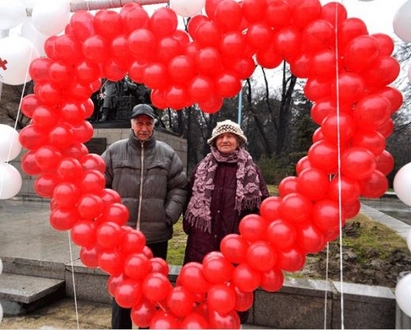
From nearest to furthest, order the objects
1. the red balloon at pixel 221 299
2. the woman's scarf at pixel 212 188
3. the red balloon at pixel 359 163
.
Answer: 1. the red balloon at pixel 359 163
2. the red balloon at pixel 221 299
3. the woman's scarf at pixel 212 188

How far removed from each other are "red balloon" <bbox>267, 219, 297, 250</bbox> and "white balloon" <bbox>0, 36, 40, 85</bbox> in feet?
5.89

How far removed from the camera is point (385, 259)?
4.21 metres

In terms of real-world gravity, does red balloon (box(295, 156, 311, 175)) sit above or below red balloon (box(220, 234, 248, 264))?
above

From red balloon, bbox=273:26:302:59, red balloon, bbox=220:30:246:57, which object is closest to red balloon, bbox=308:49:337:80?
red balloon, bbox=273:26:302:59

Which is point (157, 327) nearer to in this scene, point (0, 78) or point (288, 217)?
point (288, 217)

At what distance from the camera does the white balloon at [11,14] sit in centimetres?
234

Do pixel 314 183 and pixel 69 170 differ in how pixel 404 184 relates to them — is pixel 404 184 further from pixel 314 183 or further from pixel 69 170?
pixel 69 170

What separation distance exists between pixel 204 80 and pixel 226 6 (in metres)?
0.40

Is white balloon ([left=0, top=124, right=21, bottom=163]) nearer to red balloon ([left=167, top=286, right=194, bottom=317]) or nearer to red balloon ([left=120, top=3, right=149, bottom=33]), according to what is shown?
red balloon ([left=120, top=3, right=149, bottom=33])

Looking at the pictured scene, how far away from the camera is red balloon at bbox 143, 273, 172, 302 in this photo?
1971mm

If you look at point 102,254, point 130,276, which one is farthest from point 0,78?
point 130,276

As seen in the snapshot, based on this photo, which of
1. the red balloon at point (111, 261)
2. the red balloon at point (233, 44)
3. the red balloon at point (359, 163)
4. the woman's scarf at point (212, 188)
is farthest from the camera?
the woman's scarf at point (212, 188)

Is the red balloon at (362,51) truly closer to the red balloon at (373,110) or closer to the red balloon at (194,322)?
the red balloon at (373,110)

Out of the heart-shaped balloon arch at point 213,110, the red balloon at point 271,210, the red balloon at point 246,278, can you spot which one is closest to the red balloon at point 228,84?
the heart-shaped balloon arch at point 213,110
